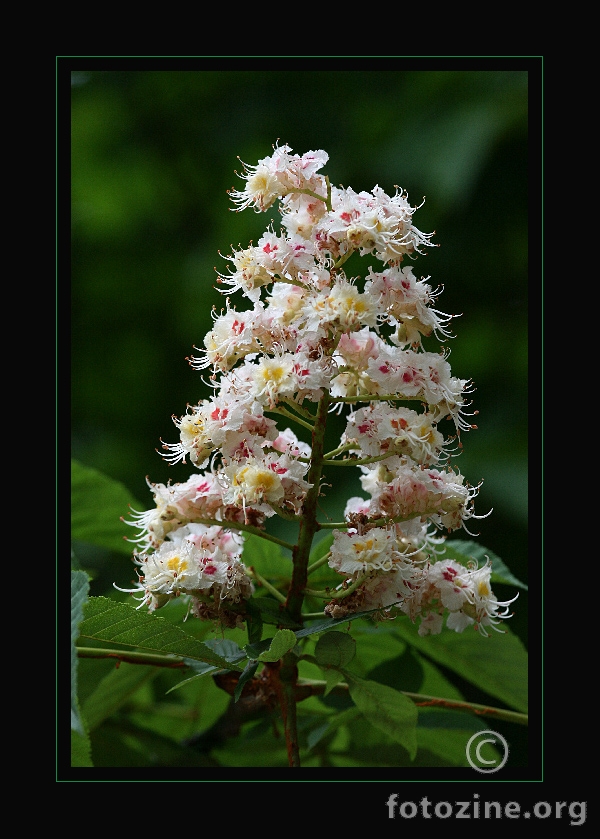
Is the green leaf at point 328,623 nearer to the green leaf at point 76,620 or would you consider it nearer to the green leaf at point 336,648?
the green leaf at point 336,648

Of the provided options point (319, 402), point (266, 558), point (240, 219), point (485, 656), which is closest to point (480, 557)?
point (485, 656)

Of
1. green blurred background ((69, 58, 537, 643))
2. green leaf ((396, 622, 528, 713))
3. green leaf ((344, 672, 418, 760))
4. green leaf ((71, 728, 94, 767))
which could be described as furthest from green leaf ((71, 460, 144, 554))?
green leaf ((344, 672, 418, 760))

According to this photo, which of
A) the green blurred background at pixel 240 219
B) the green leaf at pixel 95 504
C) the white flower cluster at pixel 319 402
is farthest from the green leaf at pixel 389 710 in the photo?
the green blurred background at pixel 240 219

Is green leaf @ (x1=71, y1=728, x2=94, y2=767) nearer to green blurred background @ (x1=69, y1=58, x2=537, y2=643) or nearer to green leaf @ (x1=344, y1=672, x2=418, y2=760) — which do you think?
green leaf @ (x1=344, y1=672, x2=418, y2=760)

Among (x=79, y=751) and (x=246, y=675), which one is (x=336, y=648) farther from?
(x=79, y=751)

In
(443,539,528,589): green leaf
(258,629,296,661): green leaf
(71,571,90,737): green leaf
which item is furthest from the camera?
(443,539,528,589): green leaf

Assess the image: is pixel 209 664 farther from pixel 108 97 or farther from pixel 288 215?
pixel 108 97
